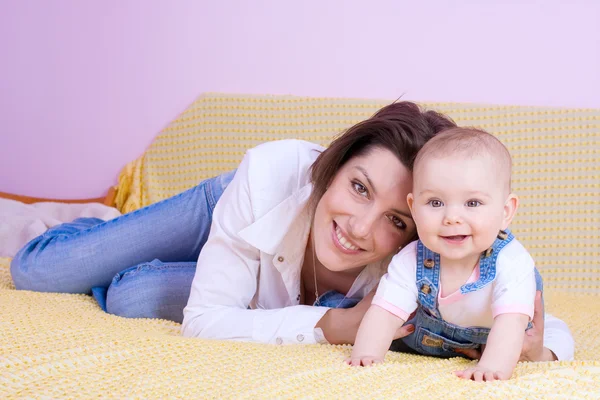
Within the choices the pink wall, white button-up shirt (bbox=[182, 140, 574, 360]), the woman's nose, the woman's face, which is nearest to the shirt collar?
white button-up shirt (bbox=[182, 140, 574, 360])

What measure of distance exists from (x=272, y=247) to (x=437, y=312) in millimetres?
393

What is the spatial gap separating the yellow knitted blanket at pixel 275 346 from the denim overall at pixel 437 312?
7cm

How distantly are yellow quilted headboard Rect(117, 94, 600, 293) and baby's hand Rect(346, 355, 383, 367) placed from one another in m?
1.01

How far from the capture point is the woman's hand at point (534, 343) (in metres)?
1.26

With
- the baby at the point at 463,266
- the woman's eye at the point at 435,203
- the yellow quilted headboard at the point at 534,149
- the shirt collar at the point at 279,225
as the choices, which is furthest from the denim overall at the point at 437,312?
the yellow quilted headboard at the point at 534,149

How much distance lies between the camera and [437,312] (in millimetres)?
1241

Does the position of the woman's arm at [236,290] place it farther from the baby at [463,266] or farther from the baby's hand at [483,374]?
the baby's hand at [483,374]

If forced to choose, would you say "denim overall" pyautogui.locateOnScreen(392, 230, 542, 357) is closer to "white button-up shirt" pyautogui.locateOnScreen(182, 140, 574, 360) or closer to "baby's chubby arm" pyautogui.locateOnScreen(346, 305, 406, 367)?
"baby's chubby arm" pyautogui.locateOnScreen(346, 305, 406, 367)

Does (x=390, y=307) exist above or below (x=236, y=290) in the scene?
above

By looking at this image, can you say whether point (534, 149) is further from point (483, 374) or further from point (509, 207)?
point (483, 374)

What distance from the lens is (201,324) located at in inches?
55.4

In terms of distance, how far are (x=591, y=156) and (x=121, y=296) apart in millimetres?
1471

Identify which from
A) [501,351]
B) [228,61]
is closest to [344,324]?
Result: [501,351]

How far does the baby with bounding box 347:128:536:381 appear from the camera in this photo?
3.66 feet
